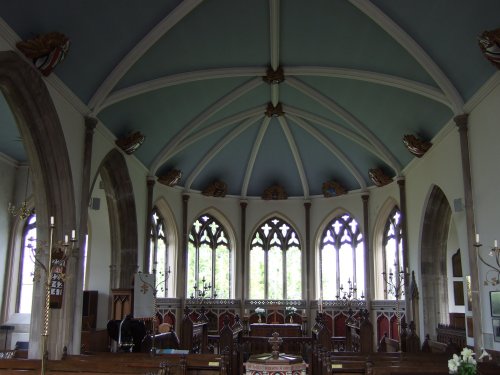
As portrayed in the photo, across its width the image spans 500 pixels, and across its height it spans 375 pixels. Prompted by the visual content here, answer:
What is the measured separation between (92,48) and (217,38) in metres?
2.91

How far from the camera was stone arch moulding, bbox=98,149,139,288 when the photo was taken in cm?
1605

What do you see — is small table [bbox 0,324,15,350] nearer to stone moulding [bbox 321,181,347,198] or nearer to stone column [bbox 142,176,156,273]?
stone column [bbox 142,176,156,273]

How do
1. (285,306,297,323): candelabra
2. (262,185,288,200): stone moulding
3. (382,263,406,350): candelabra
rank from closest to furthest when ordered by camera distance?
(382,263,406,350): candelabra, (285,306,297,323): candelabra, (262,185,288,200): stone moulding

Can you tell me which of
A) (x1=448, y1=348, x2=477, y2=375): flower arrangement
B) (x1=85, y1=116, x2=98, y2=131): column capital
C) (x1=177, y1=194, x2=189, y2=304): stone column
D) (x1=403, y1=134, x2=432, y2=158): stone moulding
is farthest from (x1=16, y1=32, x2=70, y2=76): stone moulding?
(x1=177, y1=194, x2=189, y2=304): stone column

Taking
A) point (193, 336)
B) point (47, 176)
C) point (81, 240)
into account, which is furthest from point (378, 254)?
point (47, 176)

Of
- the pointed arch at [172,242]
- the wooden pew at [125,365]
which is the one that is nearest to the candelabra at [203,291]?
the pointed arch at [172,242]

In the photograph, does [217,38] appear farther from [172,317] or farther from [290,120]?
[172,317]

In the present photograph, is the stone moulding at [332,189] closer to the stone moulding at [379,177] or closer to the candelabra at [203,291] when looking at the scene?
the stone moulding at [379,177]

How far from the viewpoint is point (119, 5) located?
10.7 metres

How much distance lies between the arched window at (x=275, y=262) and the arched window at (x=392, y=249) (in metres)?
3.41

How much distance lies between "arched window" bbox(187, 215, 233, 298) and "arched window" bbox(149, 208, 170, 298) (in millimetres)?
1310

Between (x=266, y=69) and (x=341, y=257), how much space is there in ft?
31.1

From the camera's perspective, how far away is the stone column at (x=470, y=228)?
1138cm

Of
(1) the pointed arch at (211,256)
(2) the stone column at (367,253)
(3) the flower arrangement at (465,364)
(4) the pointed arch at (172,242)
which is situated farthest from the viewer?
(1) the pointed arch at (211,256)
